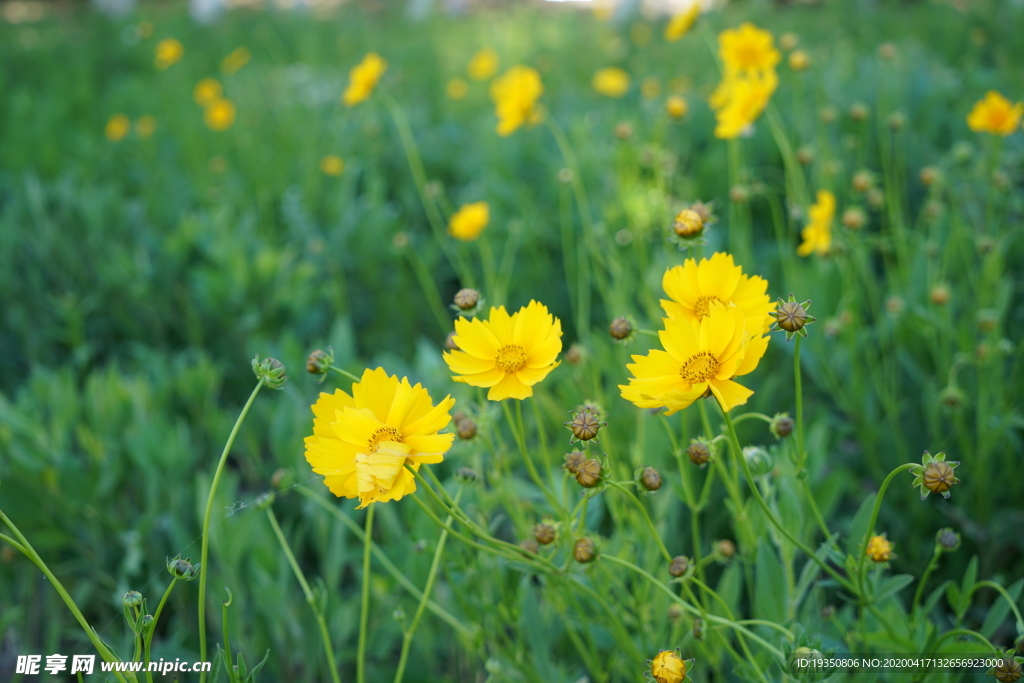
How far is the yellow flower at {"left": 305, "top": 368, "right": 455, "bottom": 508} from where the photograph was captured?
0.55m

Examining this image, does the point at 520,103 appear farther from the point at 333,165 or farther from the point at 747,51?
the point at 333,165

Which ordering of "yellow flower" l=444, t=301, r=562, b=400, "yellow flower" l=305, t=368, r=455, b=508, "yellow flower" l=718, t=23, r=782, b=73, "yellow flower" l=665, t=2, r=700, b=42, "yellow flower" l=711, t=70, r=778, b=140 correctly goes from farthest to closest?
"yellow flower" l=665, t=2, r=700, b=42
"yellow flower" l=718, t=23, r=782, b=73
"yellow flower" l=711, t=70, r=778, b=140
"yellow flower" l=444, t=301, r=562, b=400
"yellow flower" l=305, t=368, r=455, b=508

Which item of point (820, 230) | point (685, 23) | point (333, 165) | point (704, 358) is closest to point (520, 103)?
point (685, 23)

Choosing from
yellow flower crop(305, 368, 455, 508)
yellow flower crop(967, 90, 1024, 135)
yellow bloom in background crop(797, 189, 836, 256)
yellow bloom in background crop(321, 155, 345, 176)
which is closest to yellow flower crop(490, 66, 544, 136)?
yellow bloom in background crop(797, 189, 836, 256)

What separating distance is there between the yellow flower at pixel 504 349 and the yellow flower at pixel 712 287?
0.12 m

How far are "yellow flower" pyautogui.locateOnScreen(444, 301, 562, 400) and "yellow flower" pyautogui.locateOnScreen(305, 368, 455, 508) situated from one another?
6 centimetres

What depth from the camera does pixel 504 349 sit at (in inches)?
26.3

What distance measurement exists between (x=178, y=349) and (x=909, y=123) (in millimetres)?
2294

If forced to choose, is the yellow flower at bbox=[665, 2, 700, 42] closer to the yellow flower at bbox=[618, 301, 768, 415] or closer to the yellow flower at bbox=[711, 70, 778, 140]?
the yellow flower at bbox=[711, 70, 778, 140]

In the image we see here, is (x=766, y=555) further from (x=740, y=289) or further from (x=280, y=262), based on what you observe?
(x=280, y=262)

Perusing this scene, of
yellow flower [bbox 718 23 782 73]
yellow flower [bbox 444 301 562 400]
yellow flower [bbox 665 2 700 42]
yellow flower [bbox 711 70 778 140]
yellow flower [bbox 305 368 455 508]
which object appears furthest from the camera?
yellow flower [bbox 665 2 700 42]

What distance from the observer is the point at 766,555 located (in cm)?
→ 84

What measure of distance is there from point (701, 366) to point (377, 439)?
0.88 ft

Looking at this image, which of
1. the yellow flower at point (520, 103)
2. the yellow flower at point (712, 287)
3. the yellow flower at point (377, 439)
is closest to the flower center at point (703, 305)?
the yellow flower at point (712, 287)
